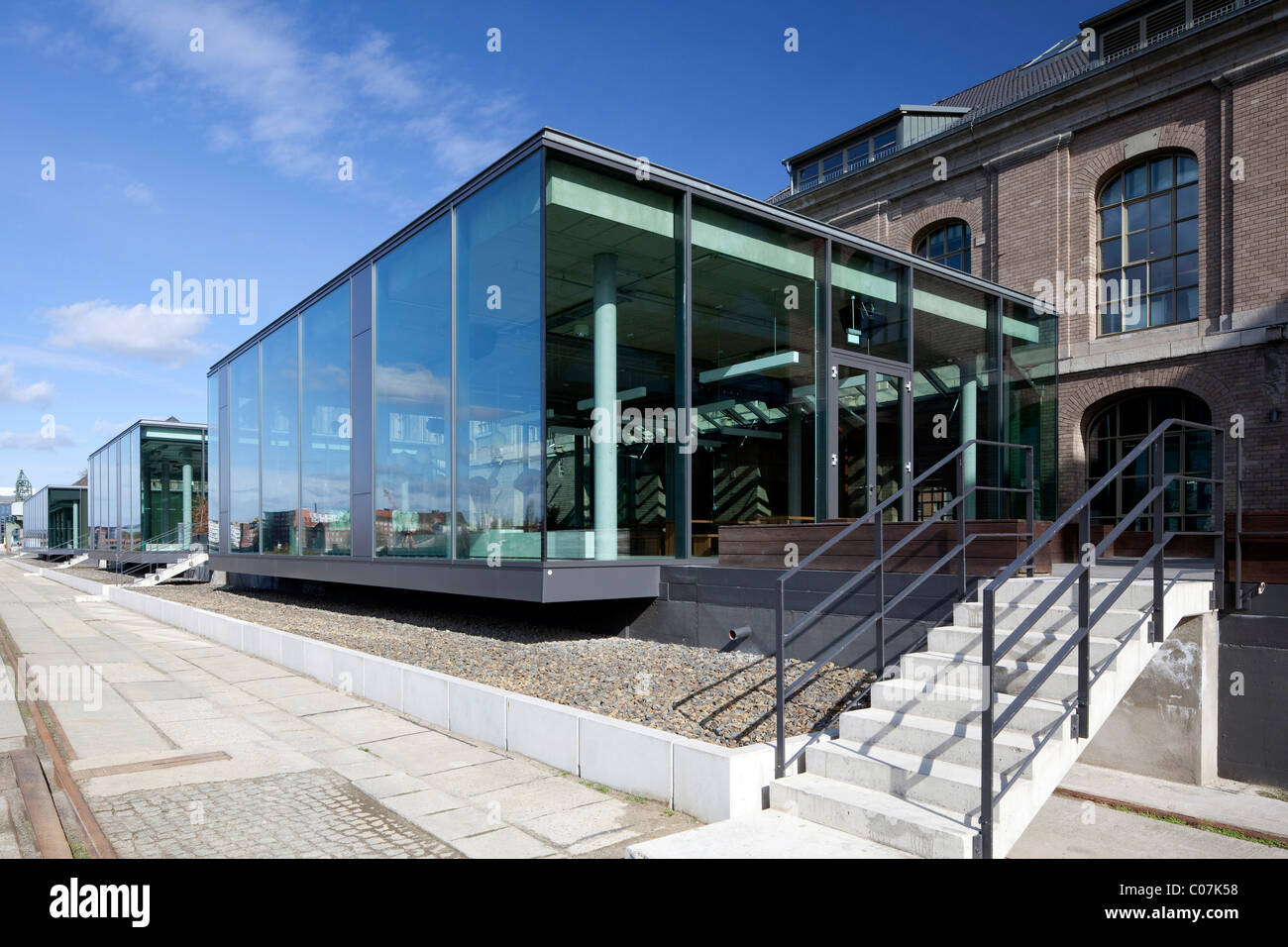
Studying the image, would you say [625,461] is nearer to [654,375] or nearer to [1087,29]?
[654,375]

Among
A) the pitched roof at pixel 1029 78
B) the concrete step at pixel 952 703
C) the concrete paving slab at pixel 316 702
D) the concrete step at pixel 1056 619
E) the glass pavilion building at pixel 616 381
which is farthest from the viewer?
the pitched roof at pixel 1029 78

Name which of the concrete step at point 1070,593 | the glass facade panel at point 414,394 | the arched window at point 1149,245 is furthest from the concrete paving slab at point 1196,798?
the arched window at point 1149,245

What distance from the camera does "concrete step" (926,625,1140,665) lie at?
5.18 meters

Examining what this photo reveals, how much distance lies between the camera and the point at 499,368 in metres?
9.48

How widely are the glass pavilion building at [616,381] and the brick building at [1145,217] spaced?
4.09 metres

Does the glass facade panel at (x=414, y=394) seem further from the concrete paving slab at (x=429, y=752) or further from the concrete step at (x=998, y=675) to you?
the concrete step at (x=998, y=675)

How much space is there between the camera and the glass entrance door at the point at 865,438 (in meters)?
10.7

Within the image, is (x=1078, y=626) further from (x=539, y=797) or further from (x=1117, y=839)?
(x=539, y=797)

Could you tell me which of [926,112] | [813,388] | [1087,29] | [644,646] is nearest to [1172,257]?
[1087,29]

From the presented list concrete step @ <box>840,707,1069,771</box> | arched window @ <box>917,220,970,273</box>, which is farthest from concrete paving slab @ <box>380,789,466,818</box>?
arched window @ <box>917,220,970,273</box>

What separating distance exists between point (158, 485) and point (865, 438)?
1100 inches
